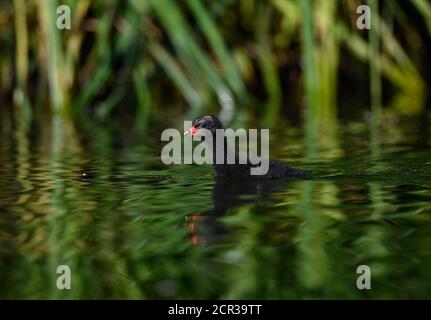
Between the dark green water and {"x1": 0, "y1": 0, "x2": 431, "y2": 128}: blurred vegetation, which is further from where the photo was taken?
{"x1": 0, "y1": 0, "x2": 431, "y2": 128}: blurred vegetation

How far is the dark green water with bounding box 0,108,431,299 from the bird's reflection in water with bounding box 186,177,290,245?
0.01 meters

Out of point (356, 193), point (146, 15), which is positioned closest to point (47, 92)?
point (146, 15)

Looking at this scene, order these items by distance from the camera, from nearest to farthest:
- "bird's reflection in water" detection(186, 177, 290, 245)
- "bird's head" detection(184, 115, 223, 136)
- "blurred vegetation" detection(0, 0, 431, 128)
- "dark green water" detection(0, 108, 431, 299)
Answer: "dark green water" detection(0, 108, 431, 299), "bird's reflection in water" detection(186, 177, 290, 245), "bird's head" detection(184, 115, 223, 136), "blurred vegetation" detection(0, 0, 431, 128)

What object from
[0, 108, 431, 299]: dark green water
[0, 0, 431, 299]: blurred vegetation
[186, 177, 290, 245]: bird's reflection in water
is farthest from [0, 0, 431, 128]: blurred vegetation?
[186, 177, 290, 245]: bird's reflection in water

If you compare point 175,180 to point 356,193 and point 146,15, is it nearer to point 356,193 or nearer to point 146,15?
point 356,193

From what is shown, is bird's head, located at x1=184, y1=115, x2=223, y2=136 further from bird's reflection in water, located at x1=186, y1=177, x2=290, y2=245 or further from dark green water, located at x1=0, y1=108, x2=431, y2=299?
bird's reflection in water, located at x1=186, y1=177, x2=290, y2=245

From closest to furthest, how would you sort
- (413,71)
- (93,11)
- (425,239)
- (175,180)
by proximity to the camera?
(425,239) → (175,180) → (93,11) → (413,71)

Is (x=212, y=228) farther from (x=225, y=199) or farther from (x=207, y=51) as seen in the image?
(x=207, y=51)

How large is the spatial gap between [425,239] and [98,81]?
794 cm

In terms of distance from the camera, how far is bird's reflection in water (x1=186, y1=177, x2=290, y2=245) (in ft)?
17.1

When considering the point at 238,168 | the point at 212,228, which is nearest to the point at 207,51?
the point at 238,168

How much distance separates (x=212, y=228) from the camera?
5.34 meters

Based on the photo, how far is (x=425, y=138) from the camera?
9891mm

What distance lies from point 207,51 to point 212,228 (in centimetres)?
1080
